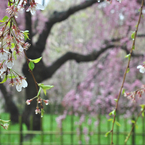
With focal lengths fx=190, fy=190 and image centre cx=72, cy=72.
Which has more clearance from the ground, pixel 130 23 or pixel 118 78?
pixel 130 23

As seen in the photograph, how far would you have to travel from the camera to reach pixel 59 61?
2980 millimetres

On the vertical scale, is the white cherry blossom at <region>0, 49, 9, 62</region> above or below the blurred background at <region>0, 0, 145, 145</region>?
above

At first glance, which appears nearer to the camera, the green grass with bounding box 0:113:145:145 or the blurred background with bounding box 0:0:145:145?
the green grass with bounding box 0:113:145:145

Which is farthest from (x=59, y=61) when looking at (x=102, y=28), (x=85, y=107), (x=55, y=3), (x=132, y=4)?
(x=55, y=3)

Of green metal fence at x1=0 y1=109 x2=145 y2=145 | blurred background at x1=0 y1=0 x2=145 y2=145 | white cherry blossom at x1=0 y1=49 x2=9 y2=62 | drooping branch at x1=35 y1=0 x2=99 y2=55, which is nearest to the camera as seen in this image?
white cherry blossom at x1=0 y1=49 x2=9 y2=62

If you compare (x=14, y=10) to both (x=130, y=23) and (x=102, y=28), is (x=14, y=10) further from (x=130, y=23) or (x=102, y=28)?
(x=102, y=28)

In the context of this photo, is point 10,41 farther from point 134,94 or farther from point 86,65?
point 86,65

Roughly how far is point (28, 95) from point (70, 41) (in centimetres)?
169

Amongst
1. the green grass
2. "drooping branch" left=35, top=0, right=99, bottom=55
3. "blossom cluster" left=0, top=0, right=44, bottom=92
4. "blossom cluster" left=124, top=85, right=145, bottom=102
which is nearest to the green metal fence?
the green grass

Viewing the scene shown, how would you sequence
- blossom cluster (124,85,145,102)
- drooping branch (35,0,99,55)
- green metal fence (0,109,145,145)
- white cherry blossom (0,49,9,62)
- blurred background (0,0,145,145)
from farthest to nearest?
blurred background (0,0,145,145) → drooping branch (35,0,99,55) → green metal fence (0,109,145,145) → blossom cluster (124,85,145,102) → white cherry blossom (0,49,9,62)

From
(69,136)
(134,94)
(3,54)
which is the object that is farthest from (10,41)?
(69,136)

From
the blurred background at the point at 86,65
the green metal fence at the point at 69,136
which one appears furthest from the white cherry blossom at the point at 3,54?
the blurred background at the point at 86,65

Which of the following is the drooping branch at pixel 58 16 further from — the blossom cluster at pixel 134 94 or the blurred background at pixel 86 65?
the blossom cluster at pixel 134 94

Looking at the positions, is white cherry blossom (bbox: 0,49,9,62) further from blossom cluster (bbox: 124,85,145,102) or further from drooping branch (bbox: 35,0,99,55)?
drooping branch (bbox: 35,0,99,55)
